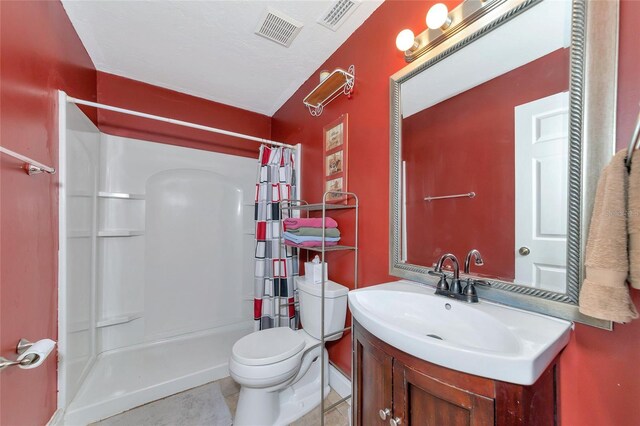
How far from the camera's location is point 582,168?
0.70 meters

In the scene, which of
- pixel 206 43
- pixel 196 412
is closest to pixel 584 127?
pixel 206 43

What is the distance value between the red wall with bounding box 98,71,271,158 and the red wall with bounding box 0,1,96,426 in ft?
2.25

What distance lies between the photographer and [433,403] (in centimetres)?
66

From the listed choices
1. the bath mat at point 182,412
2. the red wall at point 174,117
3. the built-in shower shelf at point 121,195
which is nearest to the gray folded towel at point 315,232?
the bath mat at point 182,412

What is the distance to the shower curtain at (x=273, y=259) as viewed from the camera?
2.00 meters

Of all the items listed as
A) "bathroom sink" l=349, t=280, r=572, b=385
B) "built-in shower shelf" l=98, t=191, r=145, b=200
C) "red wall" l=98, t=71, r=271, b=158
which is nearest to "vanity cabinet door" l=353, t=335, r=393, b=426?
"bathroom sink" l=349, t=280, r=572, b=385

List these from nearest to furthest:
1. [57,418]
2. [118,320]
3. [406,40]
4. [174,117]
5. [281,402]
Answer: [406,40]
[57,418]
[281,402]
[118,320]
[174,117]

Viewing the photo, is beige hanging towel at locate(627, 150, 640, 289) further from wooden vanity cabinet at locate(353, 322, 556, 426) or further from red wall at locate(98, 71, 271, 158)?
red wall at locate(98, 71, 271, 158)

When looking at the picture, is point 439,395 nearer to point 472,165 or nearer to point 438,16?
point 472,165

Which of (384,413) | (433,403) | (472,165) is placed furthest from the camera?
(472,165)

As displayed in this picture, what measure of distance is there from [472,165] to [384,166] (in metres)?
0.46

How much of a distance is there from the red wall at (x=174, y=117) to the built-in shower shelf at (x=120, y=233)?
0.81 meters

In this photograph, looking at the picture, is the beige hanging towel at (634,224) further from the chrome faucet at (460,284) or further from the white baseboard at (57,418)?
the white baseboard at (57,418)

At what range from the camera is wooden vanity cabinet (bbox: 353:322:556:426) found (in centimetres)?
56
